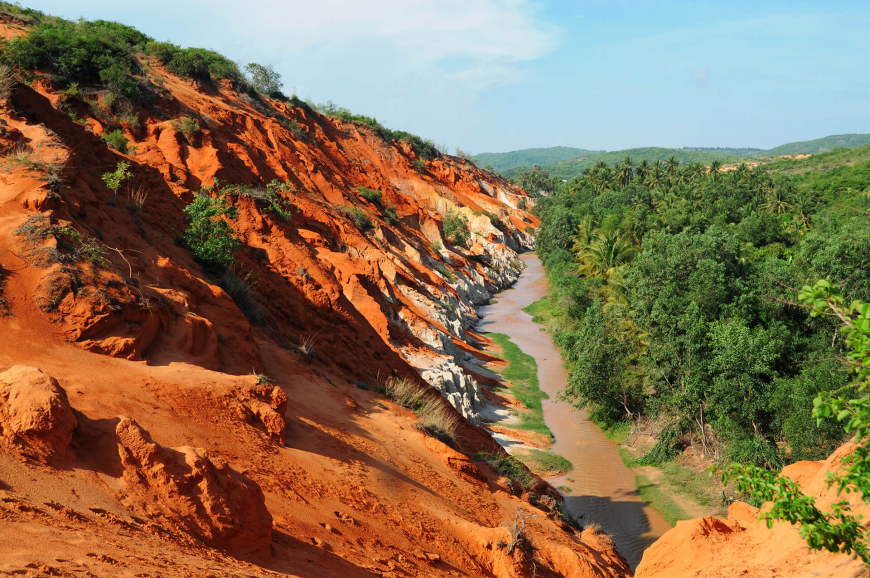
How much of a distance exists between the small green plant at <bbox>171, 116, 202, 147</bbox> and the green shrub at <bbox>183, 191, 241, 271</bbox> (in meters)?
12.3

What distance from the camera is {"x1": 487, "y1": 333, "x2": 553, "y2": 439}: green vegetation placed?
1045 inches

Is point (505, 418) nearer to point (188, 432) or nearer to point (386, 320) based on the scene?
Result: point (386, 320)

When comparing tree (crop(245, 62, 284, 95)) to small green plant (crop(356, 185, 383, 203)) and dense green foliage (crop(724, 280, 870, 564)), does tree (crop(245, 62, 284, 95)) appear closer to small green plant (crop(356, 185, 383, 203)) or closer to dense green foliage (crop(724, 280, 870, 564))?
small green plant (crop(356, 185, 383, 203))

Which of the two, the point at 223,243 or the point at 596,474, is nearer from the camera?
the point at 223,243

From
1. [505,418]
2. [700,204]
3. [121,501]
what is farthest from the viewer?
[700,204]

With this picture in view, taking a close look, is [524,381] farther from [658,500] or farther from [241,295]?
[241,295]

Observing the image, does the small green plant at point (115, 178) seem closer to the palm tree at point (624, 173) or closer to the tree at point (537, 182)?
the palm tree at point (624, 173)

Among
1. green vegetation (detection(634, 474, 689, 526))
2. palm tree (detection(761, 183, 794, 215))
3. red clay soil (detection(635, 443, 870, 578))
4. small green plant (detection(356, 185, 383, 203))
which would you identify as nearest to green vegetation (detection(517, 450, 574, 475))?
green vegetation (detection(634, 474, 689, 526))

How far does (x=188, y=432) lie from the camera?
806 cm

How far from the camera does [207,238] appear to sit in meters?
15.8

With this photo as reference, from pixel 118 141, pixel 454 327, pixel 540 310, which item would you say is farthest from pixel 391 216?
pixel 118 141

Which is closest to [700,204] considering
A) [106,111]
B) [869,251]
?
[869,251]

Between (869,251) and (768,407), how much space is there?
8236mm

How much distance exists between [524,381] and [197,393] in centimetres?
2544
